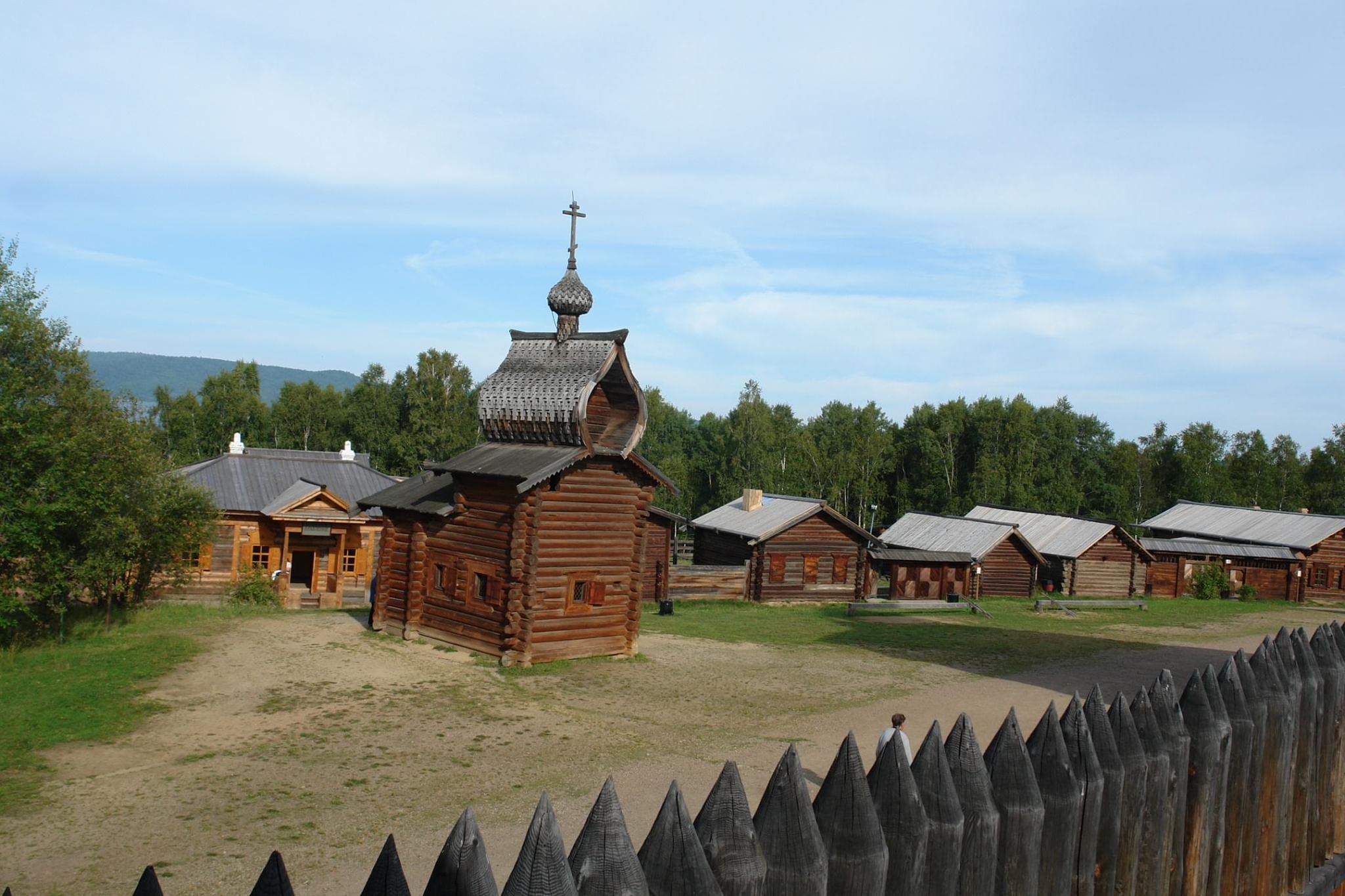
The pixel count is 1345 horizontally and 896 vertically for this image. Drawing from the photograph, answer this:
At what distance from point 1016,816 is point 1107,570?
4849 centimetres

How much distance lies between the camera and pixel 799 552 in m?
40.0

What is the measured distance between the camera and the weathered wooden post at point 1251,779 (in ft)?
17.9

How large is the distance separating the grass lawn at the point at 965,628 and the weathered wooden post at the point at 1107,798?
818 inches

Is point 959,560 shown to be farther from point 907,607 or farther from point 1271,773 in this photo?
point 1271,773

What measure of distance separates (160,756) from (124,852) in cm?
390

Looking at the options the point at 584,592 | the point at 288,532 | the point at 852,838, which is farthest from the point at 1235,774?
the point at 288,532

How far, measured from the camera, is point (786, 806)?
3016 mm

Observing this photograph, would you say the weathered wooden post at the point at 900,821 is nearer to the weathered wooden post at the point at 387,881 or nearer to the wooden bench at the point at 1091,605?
the weathered wooden post at the point at 387,881

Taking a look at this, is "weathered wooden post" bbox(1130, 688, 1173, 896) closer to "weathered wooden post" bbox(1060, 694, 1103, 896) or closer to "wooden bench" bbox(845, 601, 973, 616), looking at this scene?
"weathered wooden post" bbox(1060, 694, 1103, 896)

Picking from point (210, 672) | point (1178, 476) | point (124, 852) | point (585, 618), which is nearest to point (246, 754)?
point (124, 852)

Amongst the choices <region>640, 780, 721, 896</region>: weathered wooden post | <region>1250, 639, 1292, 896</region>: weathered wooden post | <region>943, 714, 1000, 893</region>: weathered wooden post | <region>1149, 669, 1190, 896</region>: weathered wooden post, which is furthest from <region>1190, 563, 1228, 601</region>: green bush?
<region>640, 780, 721, 896</region>: weathered wooden post

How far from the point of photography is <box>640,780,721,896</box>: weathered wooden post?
2701 mm

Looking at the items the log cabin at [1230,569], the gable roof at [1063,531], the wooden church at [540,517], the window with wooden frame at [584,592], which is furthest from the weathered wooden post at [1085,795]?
the log cabin at [1230,569]

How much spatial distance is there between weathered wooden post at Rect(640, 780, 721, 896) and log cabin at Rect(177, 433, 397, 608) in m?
33.3
